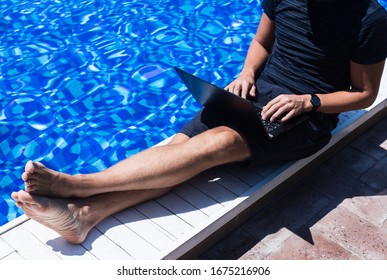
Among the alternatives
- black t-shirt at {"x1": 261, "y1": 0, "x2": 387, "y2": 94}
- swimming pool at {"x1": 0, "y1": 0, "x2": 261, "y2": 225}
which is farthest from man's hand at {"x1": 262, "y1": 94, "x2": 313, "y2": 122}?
swimming pool at {"x1": 0, "y1": 0, "x2": 261, "y2": 225}

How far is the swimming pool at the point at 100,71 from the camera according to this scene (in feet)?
15.2

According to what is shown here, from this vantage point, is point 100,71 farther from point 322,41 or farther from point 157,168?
point 322,41

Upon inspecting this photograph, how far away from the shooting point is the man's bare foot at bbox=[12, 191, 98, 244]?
2.88 m

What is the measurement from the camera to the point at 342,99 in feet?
11.4

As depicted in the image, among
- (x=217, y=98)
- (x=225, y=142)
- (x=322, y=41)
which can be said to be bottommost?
(x=225, y=142)

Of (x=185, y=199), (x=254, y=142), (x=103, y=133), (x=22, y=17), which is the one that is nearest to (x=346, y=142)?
(x=254, y=142)

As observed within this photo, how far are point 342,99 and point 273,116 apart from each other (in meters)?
0.46

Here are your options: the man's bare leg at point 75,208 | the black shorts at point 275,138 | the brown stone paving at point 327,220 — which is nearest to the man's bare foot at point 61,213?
the man's bare leg at point 75,208

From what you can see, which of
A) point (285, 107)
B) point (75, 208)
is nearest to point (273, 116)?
point (285, 107)

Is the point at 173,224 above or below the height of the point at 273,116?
below

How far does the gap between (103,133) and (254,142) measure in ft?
5.68

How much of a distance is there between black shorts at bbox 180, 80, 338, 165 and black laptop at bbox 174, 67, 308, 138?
5cm

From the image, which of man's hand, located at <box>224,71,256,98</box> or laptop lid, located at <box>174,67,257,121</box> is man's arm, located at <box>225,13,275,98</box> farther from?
laptop lid, located at <box>174,67,257,121</box>

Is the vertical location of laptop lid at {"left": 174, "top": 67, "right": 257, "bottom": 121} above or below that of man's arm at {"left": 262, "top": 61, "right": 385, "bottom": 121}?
above
